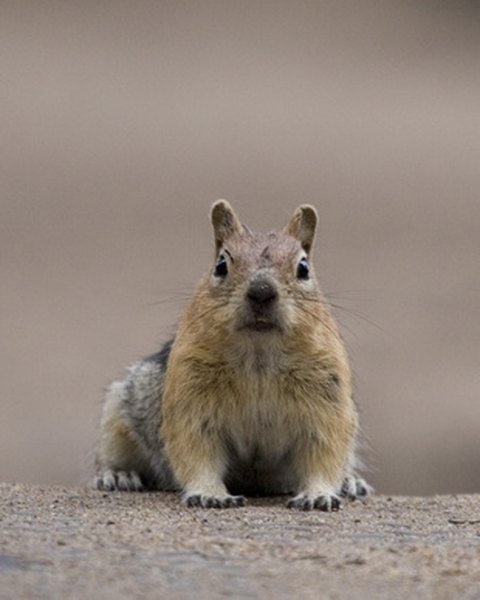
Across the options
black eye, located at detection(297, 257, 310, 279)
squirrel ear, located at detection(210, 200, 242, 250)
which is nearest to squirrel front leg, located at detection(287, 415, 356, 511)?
black eye, located at detection(297, 257, 310, 279)

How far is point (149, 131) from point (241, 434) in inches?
885

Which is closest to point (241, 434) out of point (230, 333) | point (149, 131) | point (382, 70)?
point (230, 333)

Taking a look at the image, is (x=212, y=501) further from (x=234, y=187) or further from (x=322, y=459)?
(x=234, y=187)

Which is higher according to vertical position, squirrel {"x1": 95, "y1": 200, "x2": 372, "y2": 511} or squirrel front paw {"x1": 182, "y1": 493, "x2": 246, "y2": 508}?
squirrel {"x1": 95, "y1": 200, "x2": 372, "y2": 511}

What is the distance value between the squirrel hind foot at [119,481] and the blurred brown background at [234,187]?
1.17m

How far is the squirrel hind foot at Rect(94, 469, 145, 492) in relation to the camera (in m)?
10.3

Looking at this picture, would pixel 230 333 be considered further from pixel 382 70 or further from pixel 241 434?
pixel 382 70

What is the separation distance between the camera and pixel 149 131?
31453 millimetres

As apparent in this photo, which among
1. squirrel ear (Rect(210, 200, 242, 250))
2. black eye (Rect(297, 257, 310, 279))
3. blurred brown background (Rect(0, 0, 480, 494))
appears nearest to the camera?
black eye (Rect(297, 257, 310, 279))

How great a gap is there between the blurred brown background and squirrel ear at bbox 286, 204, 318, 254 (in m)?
0.74

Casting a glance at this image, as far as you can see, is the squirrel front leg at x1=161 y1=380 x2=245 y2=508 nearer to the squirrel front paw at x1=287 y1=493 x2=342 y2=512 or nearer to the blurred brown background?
the squirrel front paw at x1=287 y1=493 x2=342 y2=512

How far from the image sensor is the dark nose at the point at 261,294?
8.90 m

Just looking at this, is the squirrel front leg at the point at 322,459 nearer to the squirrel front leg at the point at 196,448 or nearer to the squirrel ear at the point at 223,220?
the squirrel front leg at the point at 196,448

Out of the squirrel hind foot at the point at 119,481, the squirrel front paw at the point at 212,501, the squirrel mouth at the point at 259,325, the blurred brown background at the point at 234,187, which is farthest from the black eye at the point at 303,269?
the squirrel hind foot at the point at 119,481
